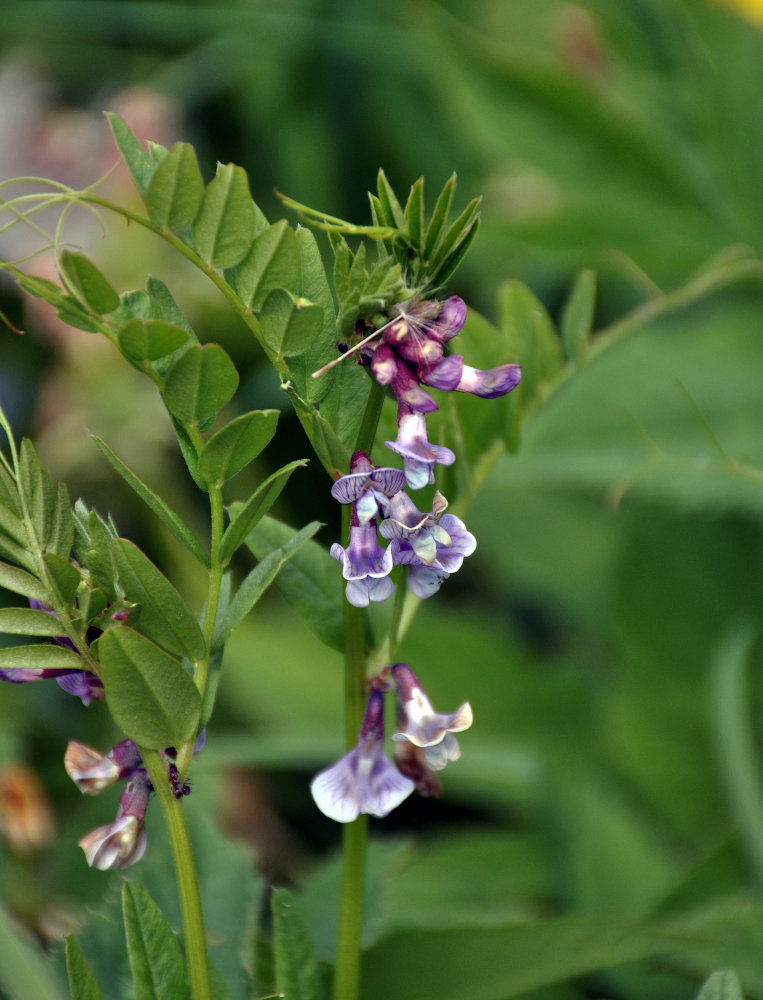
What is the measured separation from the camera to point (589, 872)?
665 millimetres

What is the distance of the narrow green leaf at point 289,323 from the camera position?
27 centimetres

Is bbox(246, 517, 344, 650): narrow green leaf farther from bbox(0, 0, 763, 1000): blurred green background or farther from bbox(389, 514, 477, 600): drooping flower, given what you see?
bbox(0, 0, 763, 1000): blurred green background

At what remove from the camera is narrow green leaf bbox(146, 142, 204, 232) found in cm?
27

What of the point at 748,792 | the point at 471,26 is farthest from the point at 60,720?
the point at 471,26

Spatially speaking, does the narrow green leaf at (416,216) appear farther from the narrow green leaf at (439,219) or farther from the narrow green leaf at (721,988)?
the narrow green leaf at (721,988)

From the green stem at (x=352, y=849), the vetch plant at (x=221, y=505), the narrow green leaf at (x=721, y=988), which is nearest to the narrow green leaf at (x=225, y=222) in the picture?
the vetch plant at (x=221, y=505)

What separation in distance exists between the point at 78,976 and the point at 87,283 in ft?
0.60

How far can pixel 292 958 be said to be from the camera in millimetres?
311

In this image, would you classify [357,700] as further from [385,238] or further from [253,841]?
[253,841]

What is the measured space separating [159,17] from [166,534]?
1.84 ft

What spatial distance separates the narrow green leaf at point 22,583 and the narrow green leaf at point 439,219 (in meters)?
0.14

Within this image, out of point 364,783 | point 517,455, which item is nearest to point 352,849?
point 364,783

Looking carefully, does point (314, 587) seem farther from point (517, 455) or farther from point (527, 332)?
point (517, 455)

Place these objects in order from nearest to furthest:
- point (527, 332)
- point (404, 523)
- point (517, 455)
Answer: point (404, 523) < point (527, 332) < point (517, 455)
